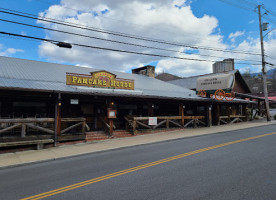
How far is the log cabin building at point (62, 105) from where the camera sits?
10.8 metres

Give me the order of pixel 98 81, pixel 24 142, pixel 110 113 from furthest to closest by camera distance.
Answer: pixel 98 81 → pixel 110 113 → pixel 24 142

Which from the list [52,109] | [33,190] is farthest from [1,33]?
[33,190]

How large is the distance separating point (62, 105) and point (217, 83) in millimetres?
16382

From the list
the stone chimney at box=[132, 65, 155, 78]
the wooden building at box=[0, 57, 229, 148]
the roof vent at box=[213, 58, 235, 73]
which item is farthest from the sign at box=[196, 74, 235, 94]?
the roof vent at box=[213, 58, 235, 73]

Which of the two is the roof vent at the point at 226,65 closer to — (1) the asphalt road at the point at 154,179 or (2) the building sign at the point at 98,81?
(2) the building sign at the point at 98,81

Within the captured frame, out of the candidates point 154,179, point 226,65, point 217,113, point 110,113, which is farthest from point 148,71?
point 154,179

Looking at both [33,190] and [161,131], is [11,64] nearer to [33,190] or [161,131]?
[161,131]

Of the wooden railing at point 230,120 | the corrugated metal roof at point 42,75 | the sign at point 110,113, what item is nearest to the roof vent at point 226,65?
the wooden railing at point 230,120

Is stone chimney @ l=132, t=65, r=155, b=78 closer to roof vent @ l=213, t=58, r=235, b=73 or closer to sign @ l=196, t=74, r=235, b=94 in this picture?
sign @ l=196, t=74, r=235, b=94

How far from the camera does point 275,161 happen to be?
21.4 feet

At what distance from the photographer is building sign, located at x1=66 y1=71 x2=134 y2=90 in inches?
535

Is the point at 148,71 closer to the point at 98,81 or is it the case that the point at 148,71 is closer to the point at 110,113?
the point at 98,81

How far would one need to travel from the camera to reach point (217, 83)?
2227 cm

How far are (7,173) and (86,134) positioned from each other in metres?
6.55
